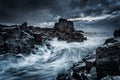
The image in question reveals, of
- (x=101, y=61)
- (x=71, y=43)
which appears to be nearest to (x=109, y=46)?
(x=101, y=61)

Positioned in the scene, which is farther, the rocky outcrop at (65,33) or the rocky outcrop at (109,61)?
the rocky outcrop at (65,33)

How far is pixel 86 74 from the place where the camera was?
10.0m

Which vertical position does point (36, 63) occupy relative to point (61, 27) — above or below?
below

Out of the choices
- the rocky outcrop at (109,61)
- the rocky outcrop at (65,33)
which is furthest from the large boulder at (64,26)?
the rocky outcrop at (109,61)

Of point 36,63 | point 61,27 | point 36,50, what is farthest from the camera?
point 61,27

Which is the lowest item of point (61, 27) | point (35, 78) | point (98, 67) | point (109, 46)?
point (35, 78)

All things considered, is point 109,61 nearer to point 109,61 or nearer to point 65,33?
point 109,61

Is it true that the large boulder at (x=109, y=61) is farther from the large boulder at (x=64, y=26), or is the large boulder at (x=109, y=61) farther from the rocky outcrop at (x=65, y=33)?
the large boulder at (x=64, y=26)

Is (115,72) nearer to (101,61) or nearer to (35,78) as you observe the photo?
(101,61)

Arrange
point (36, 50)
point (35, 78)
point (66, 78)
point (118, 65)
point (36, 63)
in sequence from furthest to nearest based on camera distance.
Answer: point (36, 50) < point (36, 63) < point (35, 78) < point (66, 78) < point (118, 65)

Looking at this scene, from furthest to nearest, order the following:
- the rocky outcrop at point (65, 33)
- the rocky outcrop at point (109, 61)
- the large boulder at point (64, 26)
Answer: the large boulder at point (64, 26)
the rocky outcrop at point (65, 33)
the rocky outcrop at point (109, 61)

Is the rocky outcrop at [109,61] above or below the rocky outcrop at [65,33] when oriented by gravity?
below

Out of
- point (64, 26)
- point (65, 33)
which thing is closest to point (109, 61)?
point (65, 33)

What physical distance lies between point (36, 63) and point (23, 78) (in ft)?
21.4
